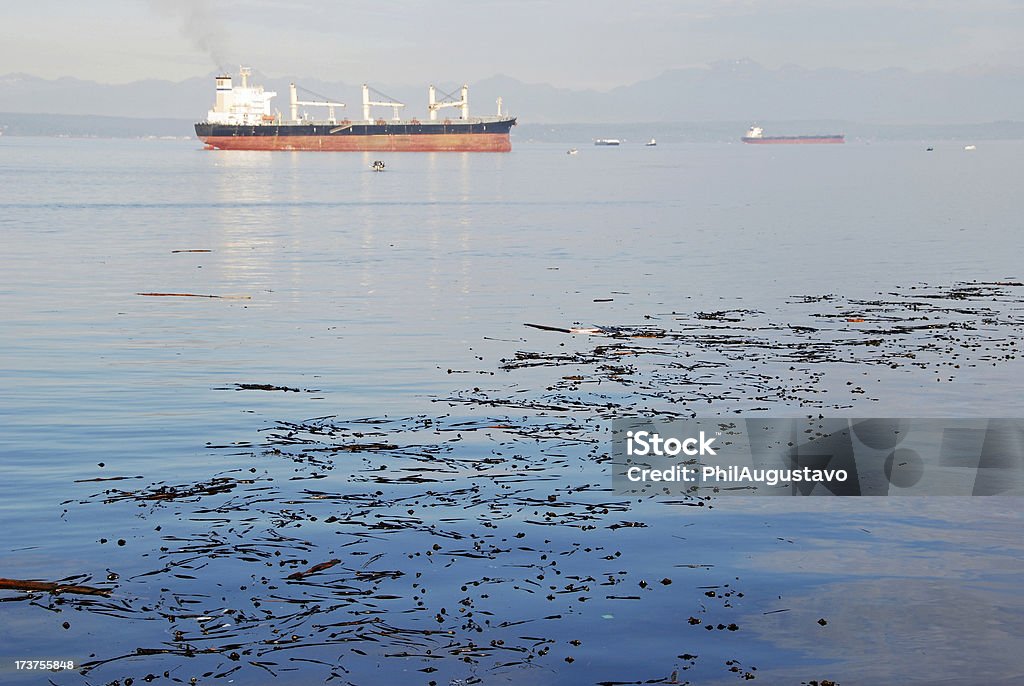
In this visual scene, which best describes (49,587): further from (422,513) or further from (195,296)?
(195,296)

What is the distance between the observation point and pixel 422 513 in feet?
55.3

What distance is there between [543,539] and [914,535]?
4873 mm

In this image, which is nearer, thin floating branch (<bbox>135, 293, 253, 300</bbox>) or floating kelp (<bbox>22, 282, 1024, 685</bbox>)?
floating kelp (<bbox>22, 282, 1024, 685</bbox>)

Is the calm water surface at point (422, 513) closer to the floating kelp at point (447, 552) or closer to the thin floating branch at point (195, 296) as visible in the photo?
the floating kelp at point (447, 552)

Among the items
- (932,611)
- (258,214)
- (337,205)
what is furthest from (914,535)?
(337,205)

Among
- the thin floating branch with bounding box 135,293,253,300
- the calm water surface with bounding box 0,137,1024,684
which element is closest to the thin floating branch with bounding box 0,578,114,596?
the calm water surface with bounding box 0,137,1024,684

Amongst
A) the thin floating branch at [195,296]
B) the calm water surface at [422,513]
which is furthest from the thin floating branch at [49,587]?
the thin floating branch at [195,296]

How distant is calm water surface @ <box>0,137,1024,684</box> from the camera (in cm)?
1227

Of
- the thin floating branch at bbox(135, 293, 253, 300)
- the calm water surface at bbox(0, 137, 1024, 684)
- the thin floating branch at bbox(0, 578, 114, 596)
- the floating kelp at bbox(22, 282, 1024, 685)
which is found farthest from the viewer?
the thin floating branch at bbox(135, 293, 253, 300)

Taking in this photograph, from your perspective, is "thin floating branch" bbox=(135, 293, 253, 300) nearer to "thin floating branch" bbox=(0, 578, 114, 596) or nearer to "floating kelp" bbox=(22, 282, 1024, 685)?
"floating kelp" bbox=(22, 282, 1024, 685)

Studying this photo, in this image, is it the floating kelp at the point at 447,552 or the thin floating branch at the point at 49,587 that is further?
the thin floating branch at the point at 49,587

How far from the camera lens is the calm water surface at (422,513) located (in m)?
12.3

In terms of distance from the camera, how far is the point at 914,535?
1639 cm

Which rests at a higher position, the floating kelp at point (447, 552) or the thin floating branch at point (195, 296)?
the thin floating branch at point (195, 296)
